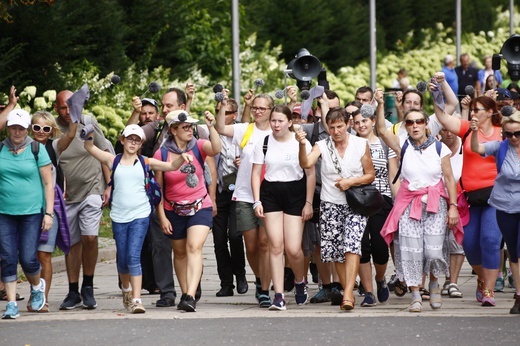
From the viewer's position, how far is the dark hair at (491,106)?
1284 cm

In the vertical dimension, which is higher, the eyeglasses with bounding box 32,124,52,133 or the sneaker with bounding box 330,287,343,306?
the eyeglasses with bounding box 32,124,52,133

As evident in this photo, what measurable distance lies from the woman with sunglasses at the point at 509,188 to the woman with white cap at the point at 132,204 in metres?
2.61

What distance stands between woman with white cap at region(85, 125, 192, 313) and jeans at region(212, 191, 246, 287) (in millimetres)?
1812

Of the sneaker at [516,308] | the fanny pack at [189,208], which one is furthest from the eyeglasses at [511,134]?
the fanny pack at [189,208]

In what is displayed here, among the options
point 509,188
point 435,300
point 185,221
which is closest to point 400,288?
point 435,300

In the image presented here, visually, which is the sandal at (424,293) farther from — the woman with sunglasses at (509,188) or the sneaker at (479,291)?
the woman with sunglasses at (509,188)

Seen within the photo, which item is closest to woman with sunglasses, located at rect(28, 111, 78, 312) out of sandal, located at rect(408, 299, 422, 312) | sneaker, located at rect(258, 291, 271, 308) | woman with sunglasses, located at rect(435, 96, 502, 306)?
sneaker, located at rect(258, 291, 271, 308)

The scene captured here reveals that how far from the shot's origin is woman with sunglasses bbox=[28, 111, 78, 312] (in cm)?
1265

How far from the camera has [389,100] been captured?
3309 centimetres

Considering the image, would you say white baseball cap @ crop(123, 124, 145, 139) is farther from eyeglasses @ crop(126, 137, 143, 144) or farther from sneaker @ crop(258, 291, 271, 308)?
sneaker @ crop(258, 291, 271, 308)

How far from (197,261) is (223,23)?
21.0 m

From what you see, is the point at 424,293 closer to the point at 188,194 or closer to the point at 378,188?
the point at 378,188

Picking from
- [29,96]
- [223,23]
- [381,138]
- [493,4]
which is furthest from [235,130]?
[493,4]

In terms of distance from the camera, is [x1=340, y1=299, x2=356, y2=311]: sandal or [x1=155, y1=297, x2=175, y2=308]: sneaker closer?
[x1=340, y1=299, x2=356, y2=311]: sandal
